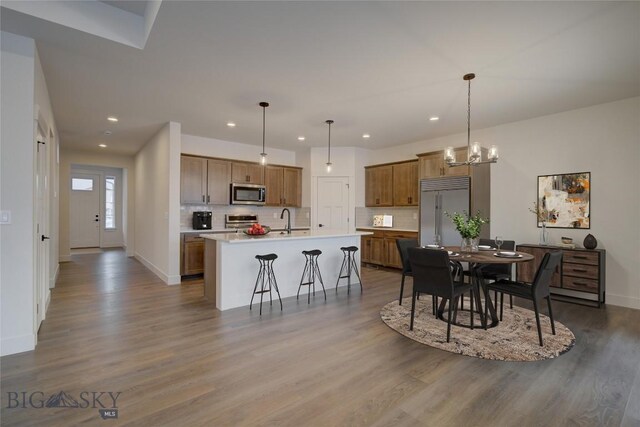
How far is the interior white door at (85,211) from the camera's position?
934 cm

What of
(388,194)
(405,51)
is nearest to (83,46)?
(405,51)

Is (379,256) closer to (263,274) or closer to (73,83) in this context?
(263,274)

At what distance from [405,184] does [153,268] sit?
17.8 ft

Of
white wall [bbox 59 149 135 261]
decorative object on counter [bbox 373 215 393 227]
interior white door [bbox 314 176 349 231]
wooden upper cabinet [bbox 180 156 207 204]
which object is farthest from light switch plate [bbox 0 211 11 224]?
decorative object on counter [bbox 373 215 393 227]

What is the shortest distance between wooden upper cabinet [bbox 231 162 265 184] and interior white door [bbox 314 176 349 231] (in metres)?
1.38

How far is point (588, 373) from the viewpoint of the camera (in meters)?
2.41

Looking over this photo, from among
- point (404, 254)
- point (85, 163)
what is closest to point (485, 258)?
point (404, 254)

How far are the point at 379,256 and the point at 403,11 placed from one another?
508 cm

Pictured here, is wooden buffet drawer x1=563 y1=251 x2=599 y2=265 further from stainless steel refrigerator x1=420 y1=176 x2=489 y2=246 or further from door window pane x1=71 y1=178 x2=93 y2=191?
door window pane x1=71 y1=178 x2=93 y2=191

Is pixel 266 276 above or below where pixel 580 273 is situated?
below

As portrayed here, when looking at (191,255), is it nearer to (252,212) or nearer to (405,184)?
(252,212)

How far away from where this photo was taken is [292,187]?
24.3 feet

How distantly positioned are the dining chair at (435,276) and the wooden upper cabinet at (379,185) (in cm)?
368

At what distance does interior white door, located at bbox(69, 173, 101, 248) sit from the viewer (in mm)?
9336
